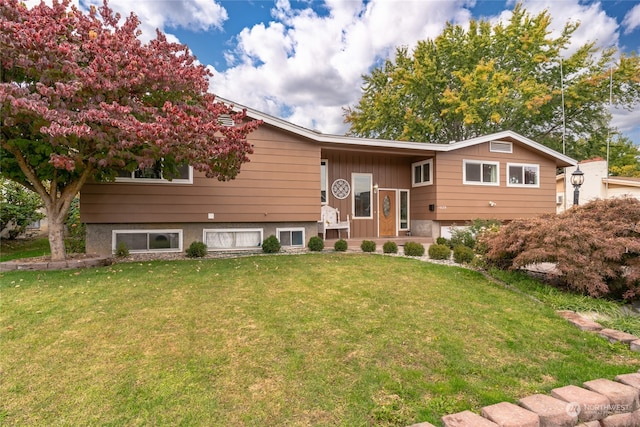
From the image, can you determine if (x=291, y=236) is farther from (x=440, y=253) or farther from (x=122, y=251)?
(x=122, y=251)

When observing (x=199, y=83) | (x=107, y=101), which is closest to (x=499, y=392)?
(x=199, y=83)

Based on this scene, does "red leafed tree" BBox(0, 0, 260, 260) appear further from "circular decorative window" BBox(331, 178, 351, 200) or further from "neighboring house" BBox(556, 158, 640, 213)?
"neighboring house" BBox(556, 158, 640, 213)

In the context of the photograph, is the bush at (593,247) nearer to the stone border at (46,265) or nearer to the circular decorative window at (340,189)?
the circular decorative window at (340,189)

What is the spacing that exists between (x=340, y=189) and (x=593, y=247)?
293 inches

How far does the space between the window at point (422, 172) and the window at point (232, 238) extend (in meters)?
6.27

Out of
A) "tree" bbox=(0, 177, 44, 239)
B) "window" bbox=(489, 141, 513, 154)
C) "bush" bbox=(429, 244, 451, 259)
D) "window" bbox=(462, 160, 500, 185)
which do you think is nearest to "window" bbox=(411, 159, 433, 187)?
"window" bbox=(462, 160, 500, 185)

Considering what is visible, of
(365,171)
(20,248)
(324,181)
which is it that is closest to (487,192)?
(365,171)

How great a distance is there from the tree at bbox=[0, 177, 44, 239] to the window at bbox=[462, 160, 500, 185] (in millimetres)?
14530

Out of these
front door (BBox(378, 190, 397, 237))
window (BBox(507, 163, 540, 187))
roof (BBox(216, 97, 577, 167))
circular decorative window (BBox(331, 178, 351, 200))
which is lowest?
front door (BBox(378, 190, 397, 237))

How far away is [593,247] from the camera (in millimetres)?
4555

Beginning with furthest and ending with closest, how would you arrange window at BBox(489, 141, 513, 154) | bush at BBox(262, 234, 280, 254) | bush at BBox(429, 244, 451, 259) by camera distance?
window at BBox(489, 141, 513, 154)
bush at BBox(262, 234, 280, 254)
bush at BBox(429, 244, 451, 259)

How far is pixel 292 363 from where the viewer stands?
2627 millimetres

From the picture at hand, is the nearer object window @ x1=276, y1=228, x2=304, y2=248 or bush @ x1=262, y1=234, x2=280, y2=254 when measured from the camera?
bush @ x1=262, y1=234, x2=280, y2=254

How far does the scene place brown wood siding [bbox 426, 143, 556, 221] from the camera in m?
10.9
